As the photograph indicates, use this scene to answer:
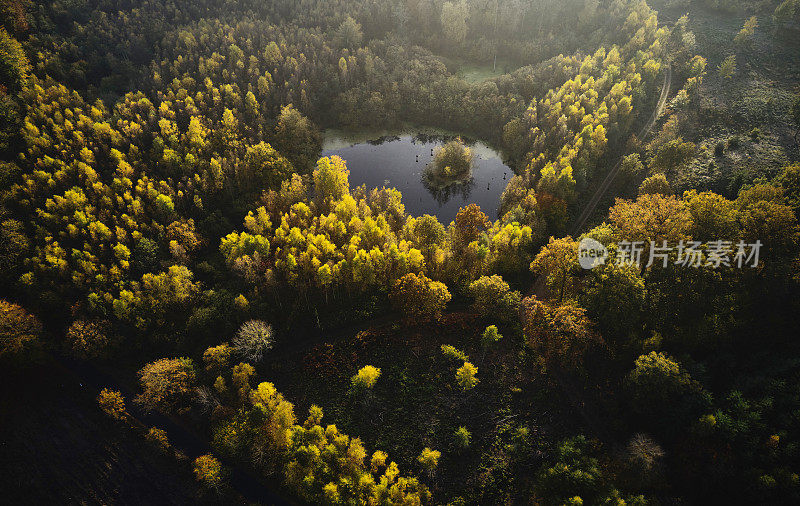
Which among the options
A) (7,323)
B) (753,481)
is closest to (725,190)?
(753,481)

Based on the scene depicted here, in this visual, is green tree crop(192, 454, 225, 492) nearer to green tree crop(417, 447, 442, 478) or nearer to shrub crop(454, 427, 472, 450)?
green tree crop(417, 447, 442, 478)

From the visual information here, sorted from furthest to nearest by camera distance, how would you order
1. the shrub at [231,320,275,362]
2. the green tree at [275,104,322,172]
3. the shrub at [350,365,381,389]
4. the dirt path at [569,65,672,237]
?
the green tree at [275,104,322,172], the dirt path at [569,65,672,237], the shrub at [231,320,275,362], the shrub at [350,365,381,389]

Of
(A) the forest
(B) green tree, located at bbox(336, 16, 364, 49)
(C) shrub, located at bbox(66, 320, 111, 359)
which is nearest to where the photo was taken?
(A) the forest

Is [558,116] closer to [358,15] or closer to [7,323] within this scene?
[358,15]

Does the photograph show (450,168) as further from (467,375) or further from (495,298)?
(467,375)

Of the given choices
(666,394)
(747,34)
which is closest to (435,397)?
(666,394)

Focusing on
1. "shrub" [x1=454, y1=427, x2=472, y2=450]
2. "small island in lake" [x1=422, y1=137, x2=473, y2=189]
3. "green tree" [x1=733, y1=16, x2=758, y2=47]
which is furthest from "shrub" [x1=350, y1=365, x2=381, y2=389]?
"green tree" [x1=733, y1=16, x2=758, y2=47]

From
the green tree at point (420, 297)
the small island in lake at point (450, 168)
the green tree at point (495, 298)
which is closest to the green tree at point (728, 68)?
the small island in lake at point (450, 168)

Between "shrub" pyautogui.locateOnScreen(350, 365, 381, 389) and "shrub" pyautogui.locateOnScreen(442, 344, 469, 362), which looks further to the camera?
"shrub" pyautogui.locateOnScreen(442, 344, 469, 362)
